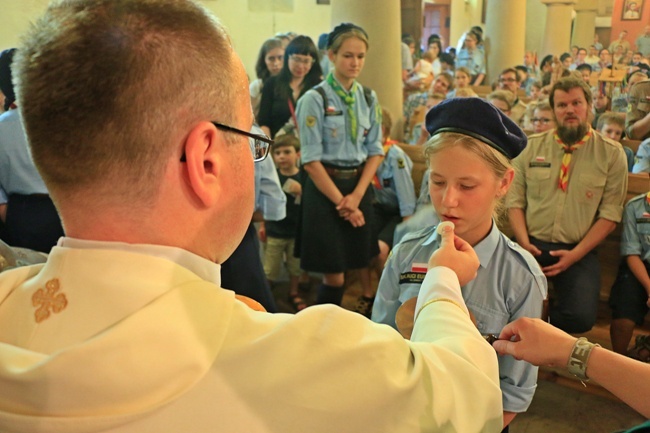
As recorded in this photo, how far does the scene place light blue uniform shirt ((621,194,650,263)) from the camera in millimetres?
3418

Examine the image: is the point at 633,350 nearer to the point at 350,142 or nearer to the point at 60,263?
the point at 350,142

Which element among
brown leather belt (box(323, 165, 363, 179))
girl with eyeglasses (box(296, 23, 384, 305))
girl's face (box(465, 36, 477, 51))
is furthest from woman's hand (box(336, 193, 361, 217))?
girl's face (box(465, 36, 477, 51))

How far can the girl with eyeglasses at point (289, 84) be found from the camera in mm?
4781

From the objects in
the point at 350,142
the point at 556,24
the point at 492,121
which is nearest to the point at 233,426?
the point at 492,121

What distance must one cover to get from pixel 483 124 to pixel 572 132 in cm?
199

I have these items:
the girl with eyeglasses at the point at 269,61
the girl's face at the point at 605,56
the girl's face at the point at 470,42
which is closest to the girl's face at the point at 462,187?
the girl with eyeglasses at the point at 269,61

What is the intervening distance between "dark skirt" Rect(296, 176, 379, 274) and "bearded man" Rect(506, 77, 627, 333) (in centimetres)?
106

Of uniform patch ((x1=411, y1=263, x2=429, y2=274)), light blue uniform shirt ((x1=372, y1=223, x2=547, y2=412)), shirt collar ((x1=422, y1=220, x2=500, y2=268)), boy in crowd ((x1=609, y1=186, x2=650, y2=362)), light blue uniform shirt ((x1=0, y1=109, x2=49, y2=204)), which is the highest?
light blue uniform shirt ((x1=0, y1=109, x2=49, y2=204))

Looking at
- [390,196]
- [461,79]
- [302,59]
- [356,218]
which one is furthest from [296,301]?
[461,79]

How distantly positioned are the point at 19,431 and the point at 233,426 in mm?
281

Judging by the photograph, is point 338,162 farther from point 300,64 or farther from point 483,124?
point 483,124

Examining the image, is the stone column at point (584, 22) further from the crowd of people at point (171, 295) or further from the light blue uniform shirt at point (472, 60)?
the crowd of people at point (171, 295)

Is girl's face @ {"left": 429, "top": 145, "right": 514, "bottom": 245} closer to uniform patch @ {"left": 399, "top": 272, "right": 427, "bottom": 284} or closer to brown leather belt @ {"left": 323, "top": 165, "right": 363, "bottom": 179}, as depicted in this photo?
uniform patch @ {"left": 399, "top": 272, "right": 427, "bottom": 284}

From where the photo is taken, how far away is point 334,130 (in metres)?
3.71
